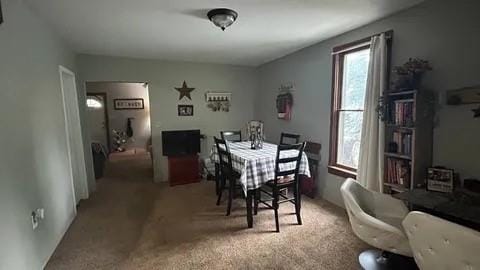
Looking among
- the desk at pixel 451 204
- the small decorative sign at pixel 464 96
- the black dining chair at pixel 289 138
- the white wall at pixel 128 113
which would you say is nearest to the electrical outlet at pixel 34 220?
the desk at pixel 451 204

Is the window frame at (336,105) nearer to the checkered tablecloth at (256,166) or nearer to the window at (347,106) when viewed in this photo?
the window at (347,106)

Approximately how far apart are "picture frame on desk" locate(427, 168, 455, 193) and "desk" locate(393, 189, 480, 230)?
9 centimetres

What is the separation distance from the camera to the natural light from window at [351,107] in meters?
3.22

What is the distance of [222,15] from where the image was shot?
2396 mm

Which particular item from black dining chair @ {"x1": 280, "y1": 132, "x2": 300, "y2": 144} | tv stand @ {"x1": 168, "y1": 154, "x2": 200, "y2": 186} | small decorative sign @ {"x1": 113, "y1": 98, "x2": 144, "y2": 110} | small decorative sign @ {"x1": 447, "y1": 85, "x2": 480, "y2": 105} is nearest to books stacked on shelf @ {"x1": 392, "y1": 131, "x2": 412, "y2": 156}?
small decorative sign @ {"x1": 447, "y1": 85, "x2": 480, "y2": 105}

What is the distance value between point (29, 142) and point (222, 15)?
210 centimetres

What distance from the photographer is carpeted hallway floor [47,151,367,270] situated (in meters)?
2.26

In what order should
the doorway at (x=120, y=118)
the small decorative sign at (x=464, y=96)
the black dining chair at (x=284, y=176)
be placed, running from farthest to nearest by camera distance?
the doorway at (x=120, y=118), the black dining chair at (x=284, y=176), the small decorative sign at (x=464, y=96)

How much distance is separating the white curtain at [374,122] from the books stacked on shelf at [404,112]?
0.79ft

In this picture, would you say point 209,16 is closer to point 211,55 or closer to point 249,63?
point 211,55

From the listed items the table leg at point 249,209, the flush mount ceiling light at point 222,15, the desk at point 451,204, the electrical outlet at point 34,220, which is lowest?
the table leg at point 249,209

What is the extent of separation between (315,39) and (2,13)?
338cm

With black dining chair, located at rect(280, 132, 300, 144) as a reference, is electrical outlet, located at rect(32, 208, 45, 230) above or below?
below

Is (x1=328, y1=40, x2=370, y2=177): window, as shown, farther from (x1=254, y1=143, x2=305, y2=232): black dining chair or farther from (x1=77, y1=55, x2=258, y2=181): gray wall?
(x1=77, y1=55, x2=258, y2=181): gray wall
